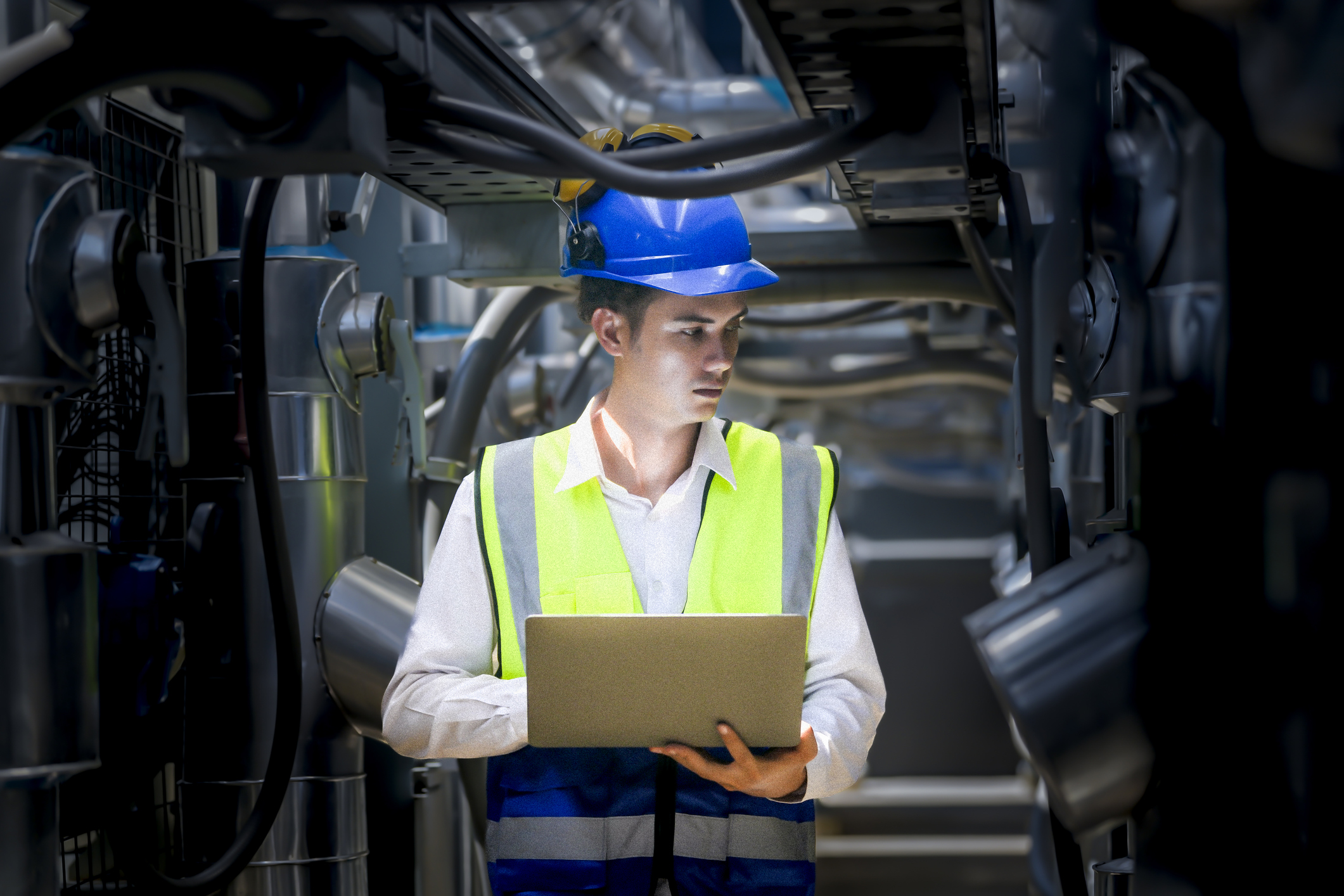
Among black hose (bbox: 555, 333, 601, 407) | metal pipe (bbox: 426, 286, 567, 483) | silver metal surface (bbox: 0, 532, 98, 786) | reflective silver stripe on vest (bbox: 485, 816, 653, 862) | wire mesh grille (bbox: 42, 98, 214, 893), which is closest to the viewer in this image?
silver metal surface (bbox: 0, 532, 98, 786)

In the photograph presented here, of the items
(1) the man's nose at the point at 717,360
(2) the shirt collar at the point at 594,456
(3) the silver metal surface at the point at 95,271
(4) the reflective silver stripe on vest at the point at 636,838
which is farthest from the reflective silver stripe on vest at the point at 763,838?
(3) the silver metal surface at the point at 95,271

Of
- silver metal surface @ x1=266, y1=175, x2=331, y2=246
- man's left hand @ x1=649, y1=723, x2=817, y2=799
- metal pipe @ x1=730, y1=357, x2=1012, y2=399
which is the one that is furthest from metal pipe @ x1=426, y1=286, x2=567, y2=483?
metal pipe @ x1=730, y1=357, x2=1012, y2=399

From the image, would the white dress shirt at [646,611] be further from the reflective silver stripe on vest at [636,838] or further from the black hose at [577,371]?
the black hose at [577,371]

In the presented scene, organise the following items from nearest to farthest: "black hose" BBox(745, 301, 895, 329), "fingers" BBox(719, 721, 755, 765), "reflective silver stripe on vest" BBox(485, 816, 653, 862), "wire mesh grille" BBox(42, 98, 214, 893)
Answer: "fingers" BBox(719, 721, 755, 765) → "reflective silver stripe on vest" BBox(485, 816, 653, 862) → "wire mesh grille" BBox(42, 98, 214, 893) → "black hose" BBox(745, 301, 895, 329)

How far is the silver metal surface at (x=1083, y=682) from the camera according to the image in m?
1.05

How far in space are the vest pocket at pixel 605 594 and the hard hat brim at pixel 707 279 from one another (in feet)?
1.15

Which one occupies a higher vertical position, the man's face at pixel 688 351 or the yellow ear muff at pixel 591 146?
the yellow ear muff at pixel 591 146

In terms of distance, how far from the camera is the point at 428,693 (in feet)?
5.00

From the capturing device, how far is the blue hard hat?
157 cm

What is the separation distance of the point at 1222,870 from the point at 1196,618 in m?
0.19

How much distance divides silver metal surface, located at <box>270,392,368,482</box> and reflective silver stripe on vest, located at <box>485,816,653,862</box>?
0.64m

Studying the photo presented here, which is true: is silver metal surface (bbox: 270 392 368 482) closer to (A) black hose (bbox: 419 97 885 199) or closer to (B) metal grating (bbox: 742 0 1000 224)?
(A) black hose (bbox: 419 97 885 199)

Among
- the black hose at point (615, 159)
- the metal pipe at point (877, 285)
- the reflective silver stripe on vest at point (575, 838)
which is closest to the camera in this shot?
the black hose at point (615, 159)

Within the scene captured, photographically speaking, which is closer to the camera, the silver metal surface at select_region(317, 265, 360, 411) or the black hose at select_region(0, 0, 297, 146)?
the black hose at select_region(0, 0, 297, 146)
